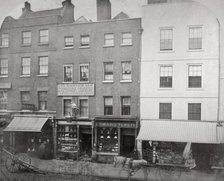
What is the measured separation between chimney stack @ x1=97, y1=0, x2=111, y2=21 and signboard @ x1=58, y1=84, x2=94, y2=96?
1649 mm

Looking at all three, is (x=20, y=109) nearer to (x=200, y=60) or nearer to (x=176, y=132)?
(x=176, y=132)

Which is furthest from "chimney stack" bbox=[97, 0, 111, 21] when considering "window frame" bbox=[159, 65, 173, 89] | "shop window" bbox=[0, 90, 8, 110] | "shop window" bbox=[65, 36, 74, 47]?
"shop window" bbox=[0, 90, 8, 110]

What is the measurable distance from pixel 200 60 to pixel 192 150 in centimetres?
188

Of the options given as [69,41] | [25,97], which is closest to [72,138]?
[25,97]

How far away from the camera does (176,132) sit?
645cm

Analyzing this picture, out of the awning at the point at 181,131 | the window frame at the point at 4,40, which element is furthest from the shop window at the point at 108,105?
the window frame at the point at 4,40

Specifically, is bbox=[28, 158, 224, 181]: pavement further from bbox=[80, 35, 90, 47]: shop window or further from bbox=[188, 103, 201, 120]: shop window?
bbox=[80, 35, 90, 47]: shop window

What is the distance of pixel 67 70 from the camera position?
289 inches

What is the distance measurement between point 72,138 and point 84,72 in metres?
1.68

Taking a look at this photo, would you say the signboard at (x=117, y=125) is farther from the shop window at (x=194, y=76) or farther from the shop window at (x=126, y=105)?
the shop window at (x=194, y=76)

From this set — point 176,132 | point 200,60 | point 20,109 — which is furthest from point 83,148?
point 200,60

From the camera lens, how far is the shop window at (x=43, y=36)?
7.35 metres

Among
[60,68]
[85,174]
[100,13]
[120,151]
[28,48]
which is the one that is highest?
A: [100,13]

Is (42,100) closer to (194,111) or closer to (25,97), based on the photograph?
(25,97)
